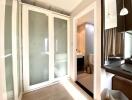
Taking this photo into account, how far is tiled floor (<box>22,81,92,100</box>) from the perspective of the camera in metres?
2.13

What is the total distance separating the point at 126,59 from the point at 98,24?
90 cm

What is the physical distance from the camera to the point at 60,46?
3.11 metres

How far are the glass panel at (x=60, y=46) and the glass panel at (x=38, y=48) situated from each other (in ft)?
1.15

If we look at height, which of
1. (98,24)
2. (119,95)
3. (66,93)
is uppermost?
(98,24)

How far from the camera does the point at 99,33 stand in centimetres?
185

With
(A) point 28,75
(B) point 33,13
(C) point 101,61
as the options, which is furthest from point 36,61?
(C) point 101,61

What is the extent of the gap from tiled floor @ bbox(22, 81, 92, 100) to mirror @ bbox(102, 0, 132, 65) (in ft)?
3.45

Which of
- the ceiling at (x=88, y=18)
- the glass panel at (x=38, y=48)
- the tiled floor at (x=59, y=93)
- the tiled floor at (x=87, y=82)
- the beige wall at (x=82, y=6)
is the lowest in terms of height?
the tiled floor at (x=59, y=93)

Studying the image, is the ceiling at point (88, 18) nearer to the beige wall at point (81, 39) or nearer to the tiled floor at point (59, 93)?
the beige wall at point (81, 39)

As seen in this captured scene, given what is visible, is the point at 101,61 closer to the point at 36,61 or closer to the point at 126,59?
the point at 126,59

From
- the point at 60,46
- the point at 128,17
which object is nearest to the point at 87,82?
the point at 60,46

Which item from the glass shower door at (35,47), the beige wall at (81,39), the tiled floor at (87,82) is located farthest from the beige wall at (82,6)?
the tiled floor at (87,82)

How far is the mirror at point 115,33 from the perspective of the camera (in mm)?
1735

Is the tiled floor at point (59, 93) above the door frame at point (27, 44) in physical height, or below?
below
